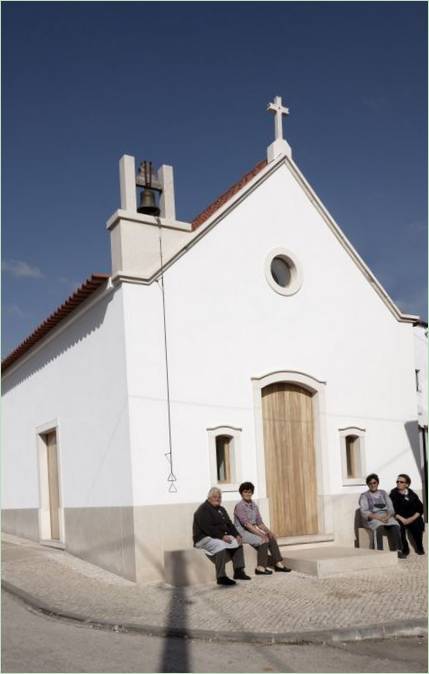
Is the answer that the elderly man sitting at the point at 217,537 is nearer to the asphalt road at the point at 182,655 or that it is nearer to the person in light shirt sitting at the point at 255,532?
the person in light shirt sitting at the point at 255,532

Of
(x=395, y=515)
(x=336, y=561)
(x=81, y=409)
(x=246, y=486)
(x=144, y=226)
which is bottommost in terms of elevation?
(x=336, y=561)

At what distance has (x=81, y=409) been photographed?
1316 centimetres

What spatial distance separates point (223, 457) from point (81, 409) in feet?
9.22

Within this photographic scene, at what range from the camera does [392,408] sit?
1462 centimetres

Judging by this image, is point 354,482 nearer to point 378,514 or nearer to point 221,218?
point 378,514

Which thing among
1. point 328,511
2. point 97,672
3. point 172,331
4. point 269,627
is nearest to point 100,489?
point 172,331

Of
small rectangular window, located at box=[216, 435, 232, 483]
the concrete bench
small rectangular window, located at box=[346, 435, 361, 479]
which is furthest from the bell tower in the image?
small rectangular window, located at box=[346, 435, 361, 479]

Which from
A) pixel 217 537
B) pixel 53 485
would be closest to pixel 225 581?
pixel 217 537

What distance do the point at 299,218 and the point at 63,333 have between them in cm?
507

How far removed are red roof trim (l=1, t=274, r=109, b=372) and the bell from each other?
4.70 ft

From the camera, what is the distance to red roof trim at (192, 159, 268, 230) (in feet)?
45.9

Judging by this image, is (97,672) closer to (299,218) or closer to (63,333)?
(63,333)

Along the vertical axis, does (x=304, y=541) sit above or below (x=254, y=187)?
below

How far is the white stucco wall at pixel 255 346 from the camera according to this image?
11406mm
